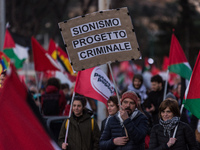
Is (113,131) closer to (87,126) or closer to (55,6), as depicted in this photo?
(87,126)

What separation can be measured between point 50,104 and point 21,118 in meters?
6.39

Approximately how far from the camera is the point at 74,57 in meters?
5.90

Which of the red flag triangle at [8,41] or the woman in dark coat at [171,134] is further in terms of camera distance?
the red flag triangle at [8,41]

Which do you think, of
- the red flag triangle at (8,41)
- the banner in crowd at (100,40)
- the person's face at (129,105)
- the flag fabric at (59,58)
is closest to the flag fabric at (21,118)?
the person's face at (129,105)

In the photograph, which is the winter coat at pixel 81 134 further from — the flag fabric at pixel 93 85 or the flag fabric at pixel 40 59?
the flag fabric at pixel 40 59

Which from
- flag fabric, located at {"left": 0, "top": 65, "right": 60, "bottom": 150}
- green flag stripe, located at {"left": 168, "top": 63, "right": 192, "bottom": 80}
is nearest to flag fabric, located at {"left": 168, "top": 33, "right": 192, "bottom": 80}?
green flag stripe, located at {"left": 168, "top": 63, "right": 192, "bottom": 80}

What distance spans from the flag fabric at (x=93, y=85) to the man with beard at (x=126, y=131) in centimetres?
145

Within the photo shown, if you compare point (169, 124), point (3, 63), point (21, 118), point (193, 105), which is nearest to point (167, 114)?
point (169, 124)

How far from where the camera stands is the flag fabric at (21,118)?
10.4 feet

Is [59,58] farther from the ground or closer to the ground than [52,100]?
farther from the ground

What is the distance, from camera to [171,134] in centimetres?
553

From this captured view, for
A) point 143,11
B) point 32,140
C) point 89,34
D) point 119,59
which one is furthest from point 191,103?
point 143,11

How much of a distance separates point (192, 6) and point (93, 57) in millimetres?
44605

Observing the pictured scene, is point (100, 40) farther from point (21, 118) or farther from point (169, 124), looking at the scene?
point (21, 118)
